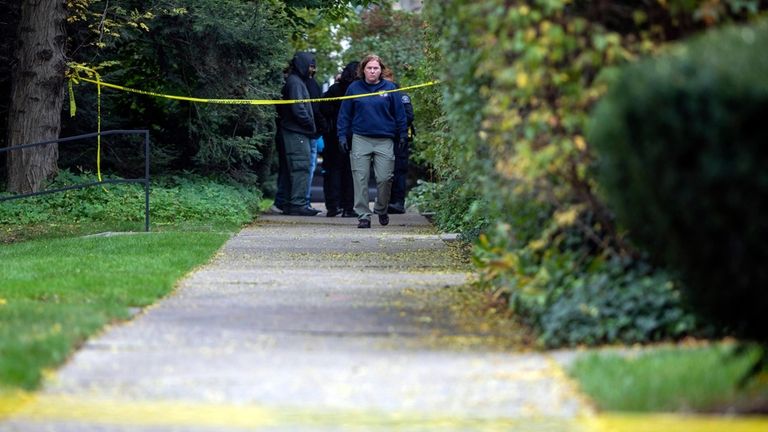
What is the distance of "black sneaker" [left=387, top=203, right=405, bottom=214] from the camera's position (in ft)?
66.2

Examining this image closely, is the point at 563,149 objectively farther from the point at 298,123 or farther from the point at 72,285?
the point at 298,123

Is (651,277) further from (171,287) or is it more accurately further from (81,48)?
(81,48)

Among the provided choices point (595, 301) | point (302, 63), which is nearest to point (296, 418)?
point (595, 301)

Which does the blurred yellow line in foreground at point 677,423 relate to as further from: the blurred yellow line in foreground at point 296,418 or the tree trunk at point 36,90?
the tree trunk at point 36,90

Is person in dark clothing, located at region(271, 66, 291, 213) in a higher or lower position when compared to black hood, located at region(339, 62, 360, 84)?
lower

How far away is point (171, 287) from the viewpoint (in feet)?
32.2

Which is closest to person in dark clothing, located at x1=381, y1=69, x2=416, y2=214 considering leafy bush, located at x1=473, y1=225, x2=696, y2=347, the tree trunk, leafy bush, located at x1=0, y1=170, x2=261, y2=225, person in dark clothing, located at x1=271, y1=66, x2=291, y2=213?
person in dark clothing, located at x1=271, y1=66, x2=291, y2=213

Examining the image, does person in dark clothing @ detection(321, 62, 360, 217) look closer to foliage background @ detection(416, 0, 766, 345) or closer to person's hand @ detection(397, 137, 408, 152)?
person's hand @ detection(397, 137, 408, 152)

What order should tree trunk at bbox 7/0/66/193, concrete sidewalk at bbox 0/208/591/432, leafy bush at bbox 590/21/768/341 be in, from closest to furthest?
leafy bush at bbox 590/21/768/341 → concrete sidewalk at bbox 0/208/591/432 → tree trunk at bbox 7/0/66/193

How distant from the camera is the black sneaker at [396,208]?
66.2 feet

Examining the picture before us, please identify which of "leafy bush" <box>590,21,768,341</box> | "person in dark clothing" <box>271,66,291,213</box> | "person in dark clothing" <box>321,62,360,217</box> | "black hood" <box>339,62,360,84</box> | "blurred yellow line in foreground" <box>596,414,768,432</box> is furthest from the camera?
"person in dark clothing" <box>271,66,291,213</box>

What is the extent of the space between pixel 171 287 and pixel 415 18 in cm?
2146

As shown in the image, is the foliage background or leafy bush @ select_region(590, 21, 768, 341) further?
the foliage background

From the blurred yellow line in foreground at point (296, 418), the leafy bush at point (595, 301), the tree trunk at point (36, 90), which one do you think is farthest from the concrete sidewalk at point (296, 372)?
the tree trunk at point (36, 90)
